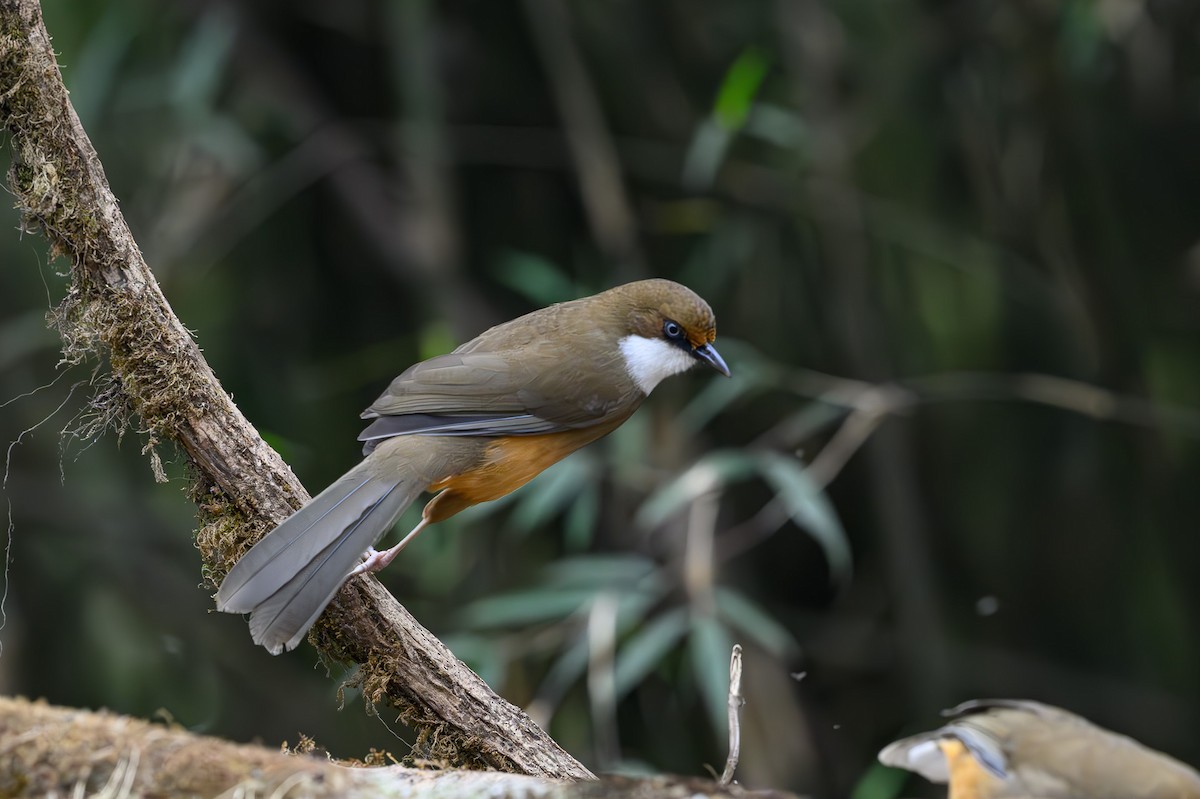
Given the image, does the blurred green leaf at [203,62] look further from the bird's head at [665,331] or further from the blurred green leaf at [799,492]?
the blurred green leaf at [799,492]

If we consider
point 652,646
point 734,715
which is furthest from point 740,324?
point 734,715

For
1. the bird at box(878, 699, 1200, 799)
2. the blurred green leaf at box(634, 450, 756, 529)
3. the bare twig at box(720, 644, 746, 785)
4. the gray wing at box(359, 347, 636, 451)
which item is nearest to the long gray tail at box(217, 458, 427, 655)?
the gray wing at box(359, 347, 636, 451)

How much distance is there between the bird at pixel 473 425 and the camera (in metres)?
2.72

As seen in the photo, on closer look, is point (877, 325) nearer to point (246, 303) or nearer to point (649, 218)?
point (649, 218)

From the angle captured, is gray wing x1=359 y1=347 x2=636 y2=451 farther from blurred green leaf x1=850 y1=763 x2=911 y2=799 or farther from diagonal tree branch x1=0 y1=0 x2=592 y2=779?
blurred green leaf x1=850 y1=763 x2=911 y2=799

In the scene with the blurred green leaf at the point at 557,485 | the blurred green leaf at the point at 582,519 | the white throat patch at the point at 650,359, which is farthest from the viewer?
the blurred green leaf at the point at 582,519

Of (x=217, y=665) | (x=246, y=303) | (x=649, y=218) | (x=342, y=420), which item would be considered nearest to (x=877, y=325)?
(x=649, y=218)

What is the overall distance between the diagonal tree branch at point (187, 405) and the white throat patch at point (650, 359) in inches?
41.3

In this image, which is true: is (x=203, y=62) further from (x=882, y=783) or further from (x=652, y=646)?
(x=882, y=783)

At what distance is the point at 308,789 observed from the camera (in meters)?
2.03

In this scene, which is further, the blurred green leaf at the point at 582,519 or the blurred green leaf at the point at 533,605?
the blurred green leaf at the point at 582,519

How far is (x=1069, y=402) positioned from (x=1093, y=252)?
816 mm

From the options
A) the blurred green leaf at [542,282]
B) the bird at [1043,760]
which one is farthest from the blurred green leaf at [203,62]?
the bird at [1043,760]

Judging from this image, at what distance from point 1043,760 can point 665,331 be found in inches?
66.1
